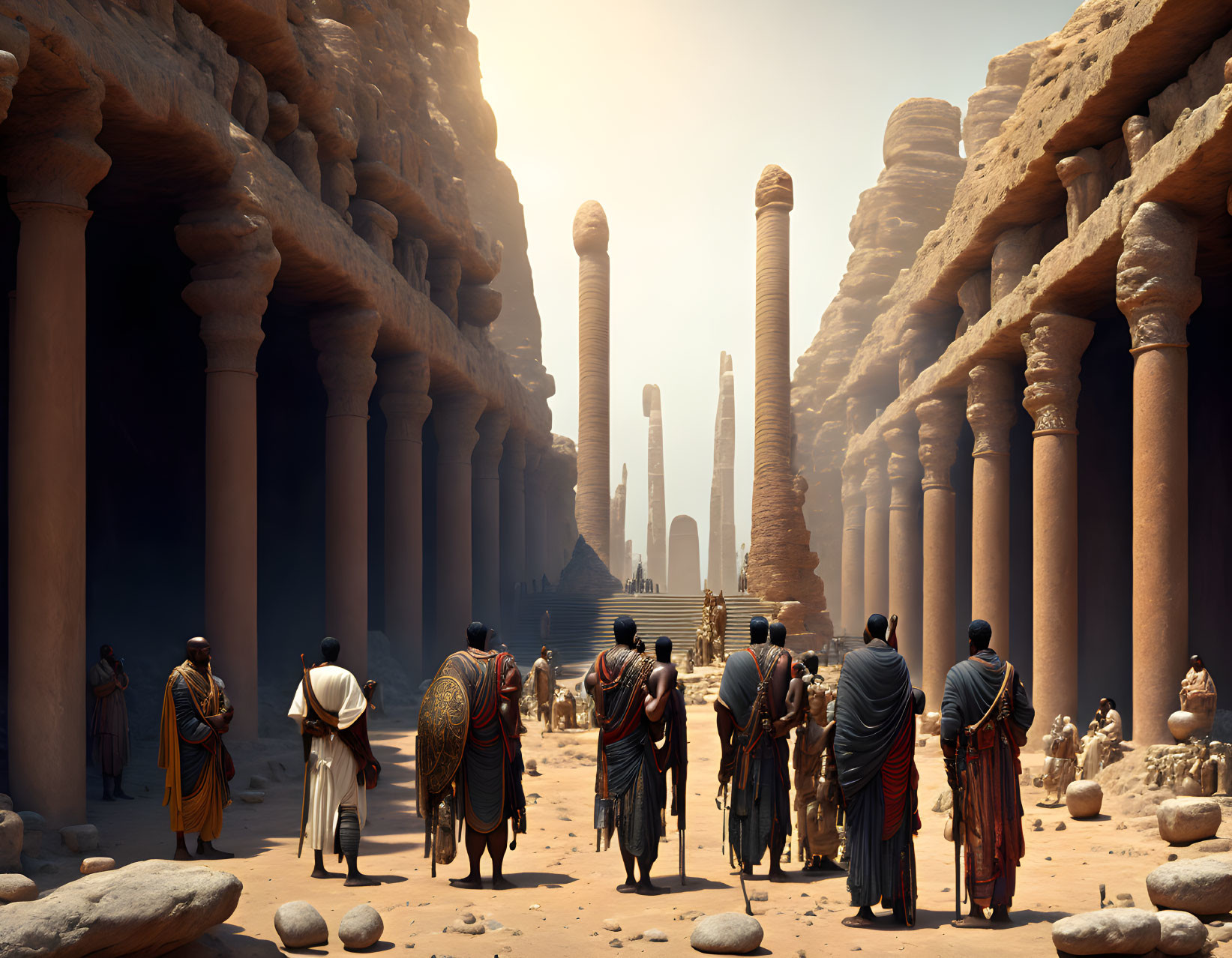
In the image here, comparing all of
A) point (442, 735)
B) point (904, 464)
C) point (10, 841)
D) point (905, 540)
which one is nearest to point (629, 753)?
point (442, 735)

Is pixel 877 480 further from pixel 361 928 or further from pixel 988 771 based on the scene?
pixel 361 928

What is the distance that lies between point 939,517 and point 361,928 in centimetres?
1642

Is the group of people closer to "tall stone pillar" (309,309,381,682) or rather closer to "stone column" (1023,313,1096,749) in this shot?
"stone column" (1023,313,1096,749)

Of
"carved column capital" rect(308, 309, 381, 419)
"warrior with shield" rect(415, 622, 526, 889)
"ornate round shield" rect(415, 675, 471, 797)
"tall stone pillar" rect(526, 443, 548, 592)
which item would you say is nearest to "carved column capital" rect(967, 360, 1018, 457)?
"carved column capital" rect(308, 309, 381, 419)

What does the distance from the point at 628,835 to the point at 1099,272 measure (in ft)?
32.9

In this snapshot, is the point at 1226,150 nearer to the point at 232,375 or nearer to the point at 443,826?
the point at 443,826

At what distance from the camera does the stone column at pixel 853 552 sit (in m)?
35.3

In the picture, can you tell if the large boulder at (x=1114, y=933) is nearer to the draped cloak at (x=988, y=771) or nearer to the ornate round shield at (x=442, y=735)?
the draped cloak at (x=988, y=771)

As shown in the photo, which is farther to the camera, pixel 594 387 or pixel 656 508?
pixel 656 508

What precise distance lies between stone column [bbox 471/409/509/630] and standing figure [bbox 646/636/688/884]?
21.7m

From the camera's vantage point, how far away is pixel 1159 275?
39.1 ft

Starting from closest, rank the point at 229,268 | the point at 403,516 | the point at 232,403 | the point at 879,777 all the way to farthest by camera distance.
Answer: the point at 879,777, the point at 229,268, the point at 232,403, the point at 403,516

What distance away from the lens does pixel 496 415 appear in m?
28.8

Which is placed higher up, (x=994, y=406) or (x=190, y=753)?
(x=994, y=406)
